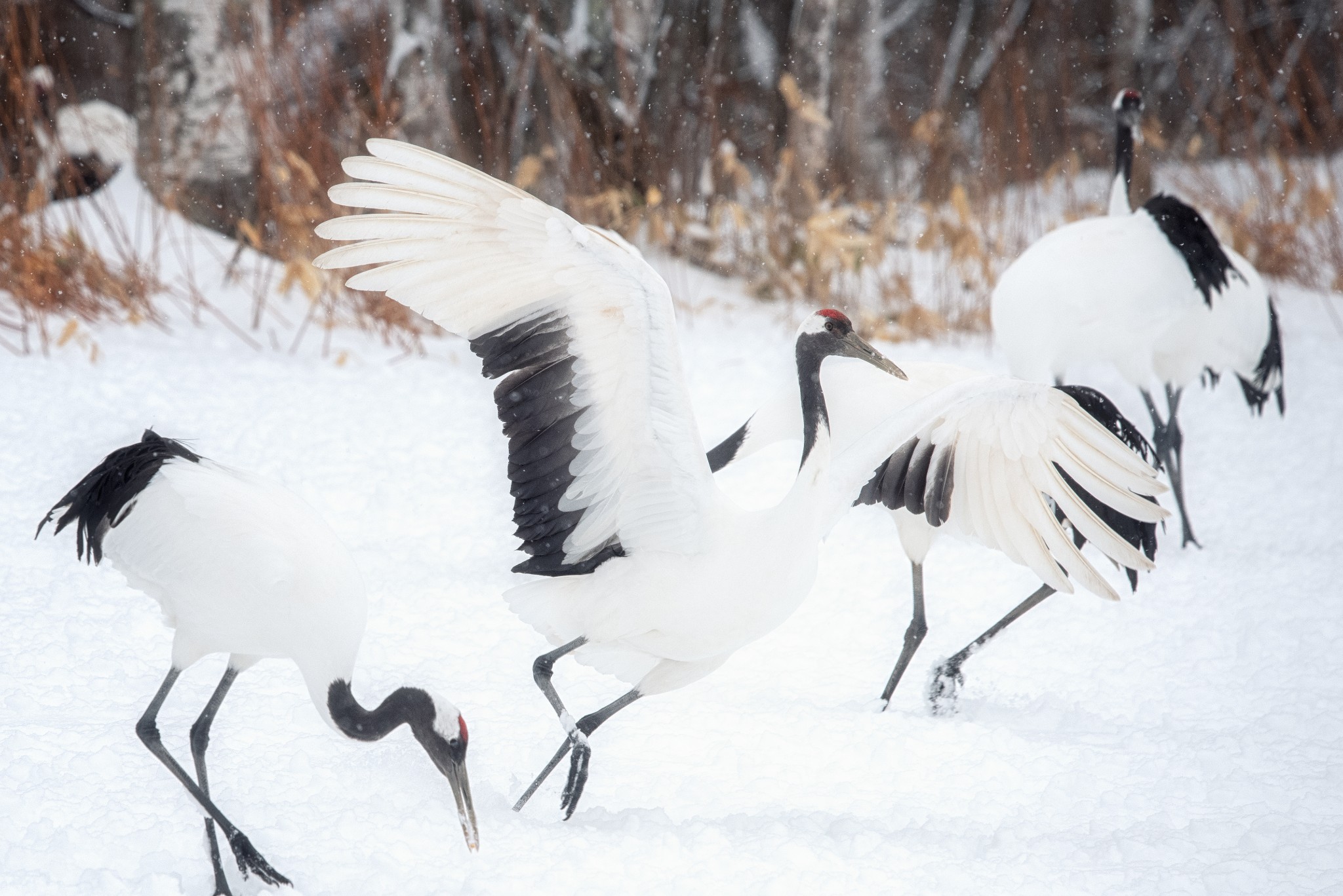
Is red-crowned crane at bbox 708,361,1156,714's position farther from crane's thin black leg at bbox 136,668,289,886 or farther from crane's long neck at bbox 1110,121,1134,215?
crane's long neck at bbox 1110,121,1134,215

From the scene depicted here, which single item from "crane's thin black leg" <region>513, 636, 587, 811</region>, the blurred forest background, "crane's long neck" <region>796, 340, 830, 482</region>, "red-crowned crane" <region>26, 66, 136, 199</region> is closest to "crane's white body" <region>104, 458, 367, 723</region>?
"crane's thin black leg" <region>513, 636, 587, 811</region>

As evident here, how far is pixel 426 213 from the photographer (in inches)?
87.4

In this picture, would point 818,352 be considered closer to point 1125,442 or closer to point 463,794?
point 1125,442

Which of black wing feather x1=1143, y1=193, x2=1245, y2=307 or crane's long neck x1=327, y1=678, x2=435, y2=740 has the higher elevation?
black wing feather x1=1143, y1=193, x2=1245, y2=307

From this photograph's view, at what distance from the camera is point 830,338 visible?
2531 mm

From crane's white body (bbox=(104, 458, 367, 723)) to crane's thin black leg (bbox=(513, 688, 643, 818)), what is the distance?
484 mm

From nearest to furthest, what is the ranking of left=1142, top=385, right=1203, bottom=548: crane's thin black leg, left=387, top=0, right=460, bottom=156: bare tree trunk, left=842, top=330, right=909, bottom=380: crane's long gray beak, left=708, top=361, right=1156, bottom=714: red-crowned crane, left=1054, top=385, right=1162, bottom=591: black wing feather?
left=842, top=330, right=909, bottom=380: crane's long gray beak → left=708, top=361, right=1156, bottom=714: red-crowned crane → left=1054, top=385, right=1162, bottom=591: black wing feather → left=1142, top=385, right=1203, bottom=548: crane's thin black leg → left=387, top=0, right=460, bottom=156: bare tree trunk

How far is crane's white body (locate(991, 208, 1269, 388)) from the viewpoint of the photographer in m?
3.96

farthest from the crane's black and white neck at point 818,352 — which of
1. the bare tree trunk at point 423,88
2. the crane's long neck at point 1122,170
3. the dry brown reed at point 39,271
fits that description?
the bare tree trunk at point 423,88

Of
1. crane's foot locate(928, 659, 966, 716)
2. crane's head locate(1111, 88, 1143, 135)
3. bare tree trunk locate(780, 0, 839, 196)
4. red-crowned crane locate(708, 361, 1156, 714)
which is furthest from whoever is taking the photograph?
bare tree trunk locate(780, 0, 839, 196)

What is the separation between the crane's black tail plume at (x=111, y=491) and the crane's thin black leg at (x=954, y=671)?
5.96ft

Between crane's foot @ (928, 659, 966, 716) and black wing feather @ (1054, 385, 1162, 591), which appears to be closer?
black wing feather @ (1054, 385, 1162, 591)

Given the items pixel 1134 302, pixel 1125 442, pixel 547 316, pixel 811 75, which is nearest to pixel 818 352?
pixel 547 316

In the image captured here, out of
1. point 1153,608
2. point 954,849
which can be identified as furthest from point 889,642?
point 954,849
